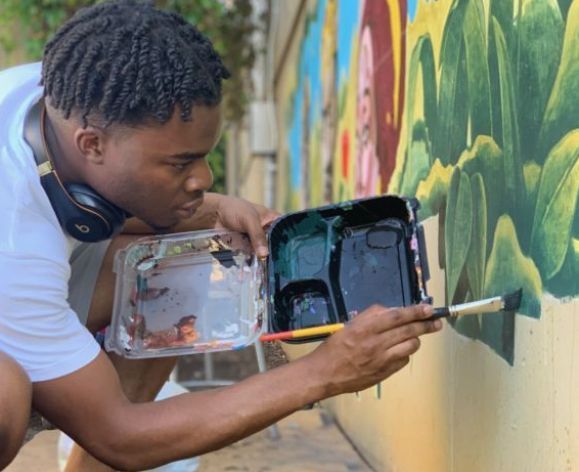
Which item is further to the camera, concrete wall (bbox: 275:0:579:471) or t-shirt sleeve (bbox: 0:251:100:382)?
t-shirt sleeve (bbox: 0:251:100:382)

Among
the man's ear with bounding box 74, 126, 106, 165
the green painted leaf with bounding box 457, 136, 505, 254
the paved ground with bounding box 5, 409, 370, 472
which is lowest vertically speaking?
the paved ground with bounding box 5, 409, 370, 472

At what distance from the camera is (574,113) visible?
162cm

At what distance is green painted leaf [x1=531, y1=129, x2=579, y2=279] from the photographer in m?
1.64

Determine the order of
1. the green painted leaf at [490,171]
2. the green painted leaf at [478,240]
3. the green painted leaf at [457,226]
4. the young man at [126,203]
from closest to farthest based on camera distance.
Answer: the young man at [126,203] < the green painted leaf at [490,171] < the green painted leaf at [478,240] < the green painted leaf at [457,226]

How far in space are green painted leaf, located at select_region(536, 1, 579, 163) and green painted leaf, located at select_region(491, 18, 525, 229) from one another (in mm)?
148

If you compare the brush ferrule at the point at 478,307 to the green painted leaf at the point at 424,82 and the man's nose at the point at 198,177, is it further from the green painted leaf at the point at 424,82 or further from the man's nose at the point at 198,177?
the green painted leaf at the point at 424,82

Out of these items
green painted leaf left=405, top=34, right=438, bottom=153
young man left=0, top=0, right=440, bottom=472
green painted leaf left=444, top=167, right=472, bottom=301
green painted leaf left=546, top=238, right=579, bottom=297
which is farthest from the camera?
green painted leaf left=405, top=34, right=438, bottom=153

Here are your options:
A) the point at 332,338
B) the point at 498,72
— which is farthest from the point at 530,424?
the point at 498,72

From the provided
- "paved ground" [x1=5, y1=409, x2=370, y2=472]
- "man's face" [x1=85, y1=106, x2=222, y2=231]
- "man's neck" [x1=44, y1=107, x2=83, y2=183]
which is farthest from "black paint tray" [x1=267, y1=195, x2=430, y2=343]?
"paved ground" [x1=5, y1=409, x2=370, y2=472]

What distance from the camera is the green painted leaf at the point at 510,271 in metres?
1.81

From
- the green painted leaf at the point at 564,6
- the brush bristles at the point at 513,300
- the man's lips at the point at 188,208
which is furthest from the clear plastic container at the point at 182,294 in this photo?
the green painted leaf at the point at 564,6

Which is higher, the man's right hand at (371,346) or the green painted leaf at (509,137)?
the green painted leaf at (509,137)

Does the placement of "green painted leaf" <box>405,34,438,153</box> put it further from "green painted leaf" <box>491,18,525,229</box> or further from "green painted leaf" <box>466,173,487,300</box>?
"green painted leaf" <box>491,18,525,229</box>

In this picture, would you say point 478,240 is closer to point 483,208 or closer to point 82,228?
point 483,208
